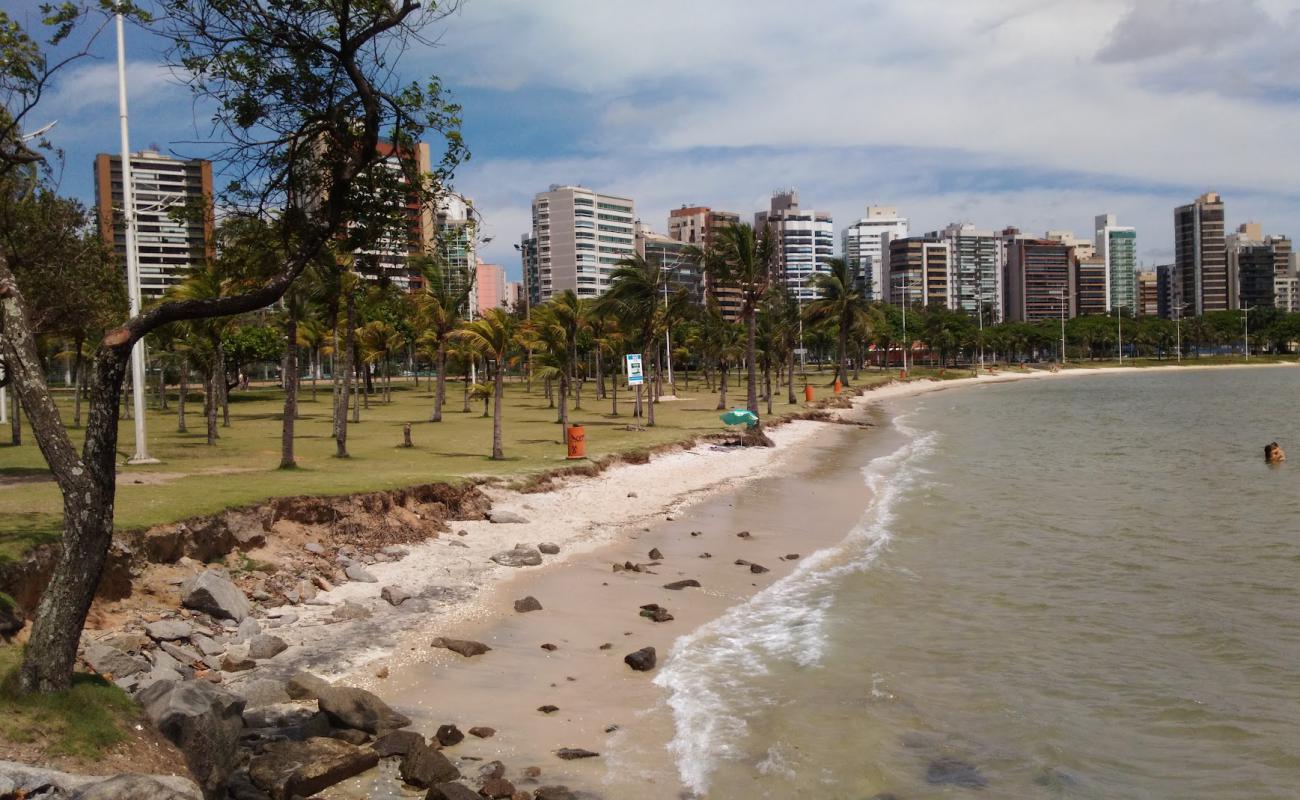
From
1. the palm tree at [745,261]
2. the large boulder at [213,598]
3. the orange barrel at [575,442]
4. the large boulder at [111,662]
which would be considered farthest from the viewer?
the palm tree at [745,261]

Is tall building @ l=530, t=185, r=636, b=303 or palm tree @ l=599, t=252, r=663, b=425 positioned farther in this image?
tall building @ l=530, t=185, r=636, b=303

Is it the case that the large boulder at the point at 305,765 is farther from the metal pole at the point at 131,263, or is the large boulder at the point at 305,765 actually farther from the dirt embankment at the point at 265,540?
the metal pole at the point at 131,263

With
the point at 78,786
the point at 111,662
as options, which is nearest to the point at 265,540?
the point at 111,662

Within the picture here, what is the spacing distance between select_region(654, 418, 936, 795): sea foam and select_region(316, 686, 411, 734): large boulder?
8.63 feet

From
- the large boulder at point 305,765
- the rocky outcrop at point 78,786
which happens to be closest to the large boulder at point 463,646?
the large boulder at point 305,765

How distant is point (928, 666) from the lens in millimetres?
11461

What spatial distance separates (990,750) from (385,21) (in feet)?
29.8

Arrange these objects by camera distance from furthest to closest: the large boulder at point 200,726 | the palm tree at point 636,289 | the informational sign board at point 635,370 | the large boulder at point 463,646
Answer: the palm tree at point 636,289 < the informational sign board at point 635,370 < the large boulder at point 463,646 < the large boulder at point 200,726

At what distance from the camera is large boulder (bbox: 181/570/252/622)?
11508 mm

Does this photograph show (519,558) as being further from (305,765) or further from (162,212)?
(305,765)

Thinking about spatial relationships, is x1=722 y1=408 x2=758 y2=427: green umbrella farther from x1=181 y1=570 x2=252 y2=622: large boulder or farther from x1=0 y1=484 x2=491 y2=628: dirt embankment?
x1=181 y1=570 x2=252 y2=622: large boulder

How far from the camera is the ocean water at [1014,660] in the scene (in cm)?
866

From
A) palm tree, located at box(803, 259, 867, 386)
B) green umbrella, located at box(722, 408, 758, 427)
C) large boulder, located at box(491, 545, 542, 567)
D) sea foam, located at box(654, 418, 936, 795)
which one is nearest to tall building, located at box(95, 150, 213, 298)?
large boulder, located at box(491, 545, 542, 567)

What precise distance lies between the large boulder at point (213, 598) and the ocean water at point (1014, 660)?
5260mm
